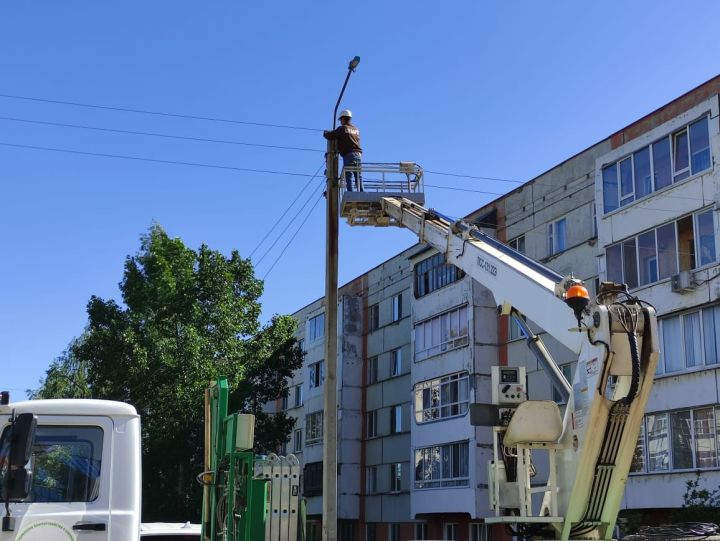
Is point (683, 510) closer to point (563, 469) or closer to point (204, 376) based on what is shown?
point (563, 469)

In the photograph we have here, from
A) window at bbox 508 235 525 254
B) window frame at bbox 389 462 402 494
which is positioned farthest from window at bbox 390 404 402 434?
window at bbox 508 235 525 254

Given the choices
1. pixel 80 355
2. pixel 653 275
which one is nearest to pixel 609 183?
pixel 653 275

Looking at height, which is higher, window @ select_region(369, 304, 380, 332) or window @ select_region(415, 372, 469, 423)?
window @ select_region(369, 304, 380, 332)

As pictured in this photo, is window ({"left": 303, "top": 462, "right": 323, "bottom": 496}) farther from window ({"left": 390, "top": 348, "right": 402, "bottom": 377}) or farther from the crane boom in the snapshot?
the crane boom

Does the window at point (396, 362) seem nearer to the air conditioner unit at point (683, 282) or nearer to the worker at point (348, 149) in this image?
the air conditioner unit at point (683, 282)

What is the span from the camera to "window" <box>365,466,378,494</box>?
46.3 metres

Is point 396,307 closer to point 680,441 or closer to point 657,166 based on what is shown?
point 657,166

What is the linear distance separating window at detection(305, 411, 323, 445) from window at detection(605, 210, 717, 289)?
83.6ft

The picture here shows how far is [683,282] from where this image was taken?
25297 mm

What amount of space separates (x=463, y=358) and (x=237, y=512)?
28.2 meters

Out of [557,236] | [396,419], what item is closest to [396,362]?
[396,419]

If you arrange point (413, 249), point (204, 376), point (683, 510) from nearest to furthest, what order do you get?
1. point (683, 510)
2. point (204, 376)
3. point (413, 249)

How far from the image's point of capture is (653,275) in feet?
89.7

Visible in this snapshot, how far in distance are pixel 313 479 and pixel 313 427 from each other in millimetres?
2868
